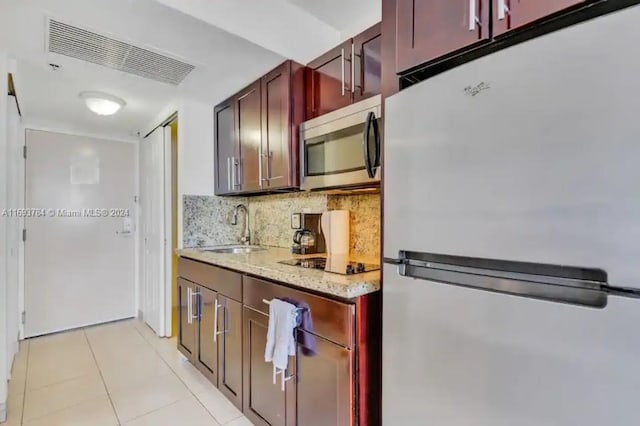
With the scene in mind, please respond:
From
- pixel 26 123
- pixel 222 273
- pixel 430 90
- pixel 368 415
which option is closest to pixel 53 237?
pixel 26 123

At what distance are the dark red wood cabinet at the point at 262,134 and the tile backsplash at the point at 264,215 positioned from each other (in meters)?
0.23

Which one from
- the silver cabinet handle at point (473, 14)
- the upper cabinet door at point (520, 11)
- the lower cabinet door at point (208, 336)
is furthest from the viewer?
the lower cabinet door at point (208, 336)

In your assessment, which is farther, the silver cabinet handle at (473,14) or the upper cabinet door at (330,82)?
the upper cabinet door at (330,82)

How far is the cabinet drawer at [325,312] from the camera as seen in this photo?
4.08ft

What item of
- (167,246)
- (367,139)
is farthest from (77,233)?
(367,139)

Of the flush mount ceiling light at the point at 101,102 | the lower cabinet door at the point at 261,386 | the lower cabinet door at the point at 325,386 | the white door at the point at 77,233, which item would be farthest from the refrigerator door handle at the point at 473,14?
the white door at the point at 77,233

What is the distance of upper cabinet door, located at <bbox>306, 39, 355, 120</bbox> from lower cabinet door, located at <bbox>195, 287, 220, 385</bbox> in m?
1.34

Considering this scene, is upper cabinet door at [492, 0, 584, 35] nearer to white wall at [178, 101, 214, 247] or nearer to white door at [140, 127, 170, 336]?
white wall at [178, 101, 214, 247]

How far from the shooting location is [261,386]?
1711 mm

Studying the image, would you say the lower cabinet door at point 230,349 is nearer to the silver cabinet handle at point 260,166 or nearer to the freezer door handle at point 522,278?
the silver cabinet handle at point 260,166

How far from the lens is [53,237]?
3451mm

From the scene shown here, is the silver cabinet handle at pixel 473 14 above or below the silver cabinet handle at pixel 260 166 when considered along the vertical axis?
above

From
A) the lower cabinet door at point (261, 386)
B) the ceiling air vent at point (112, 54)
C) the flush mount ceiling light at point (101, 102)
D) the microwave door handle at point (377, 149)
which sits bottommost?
the lower cabinet door at point (261, 386)

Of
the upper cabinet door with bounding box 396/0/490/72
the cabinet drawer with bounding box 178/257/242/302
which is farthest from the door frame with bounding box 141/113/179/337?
the upper cabinet door with bounding box 396/0/490/72
